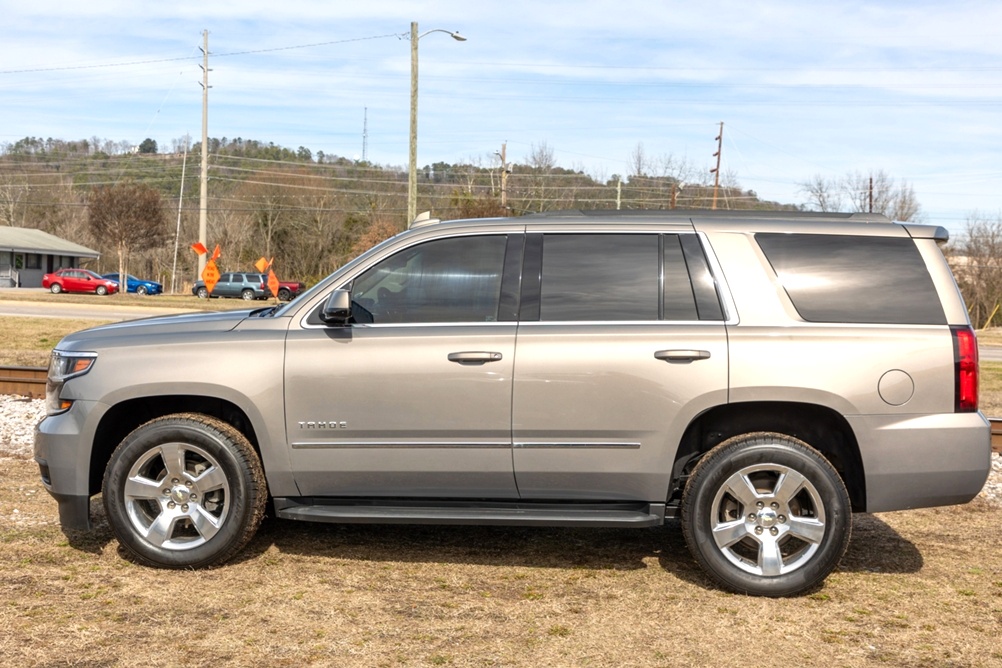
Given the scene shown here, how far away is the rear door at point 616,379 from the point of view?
15.9ft

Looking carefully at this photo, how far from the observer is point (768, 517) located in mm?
4902

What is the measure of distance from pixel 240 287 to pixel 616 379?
45.2 meters

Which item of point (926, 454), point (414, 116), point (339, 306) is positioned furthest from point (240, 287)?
point (926, 454)

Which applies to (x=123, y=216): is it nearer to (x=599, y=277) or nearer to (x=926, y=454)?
(x=599, y=277)

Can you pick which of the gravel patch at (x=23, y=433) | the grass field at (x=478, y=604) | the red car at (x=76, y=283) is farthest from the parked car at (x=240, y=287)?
the grass field at (x=478, y=604)

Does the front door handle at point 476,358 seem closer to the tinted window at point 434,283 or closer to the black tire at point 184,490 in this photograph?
the tinted window at point 434,283

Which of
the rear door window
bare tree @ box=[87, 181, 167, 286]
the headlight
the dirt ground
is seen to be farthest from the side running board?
bare tree @ box=[87, 181, 167, 286]

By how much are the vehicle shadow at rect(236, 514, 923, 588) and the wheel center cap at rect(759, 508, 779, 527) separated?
0.48 meters

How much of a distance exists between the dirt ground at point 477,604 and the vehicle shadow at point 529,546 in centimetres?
2

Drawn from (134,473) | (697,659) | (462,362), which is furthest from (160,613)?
(697,659)

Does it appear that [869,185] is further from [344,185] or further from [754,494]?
[754,494]

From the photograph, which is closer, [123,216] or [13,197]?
[123,216]

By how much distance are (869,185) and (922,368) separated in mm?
58466

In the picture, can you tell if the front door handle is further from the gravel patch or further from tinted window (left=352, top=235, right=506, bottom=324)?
the gravel patch
